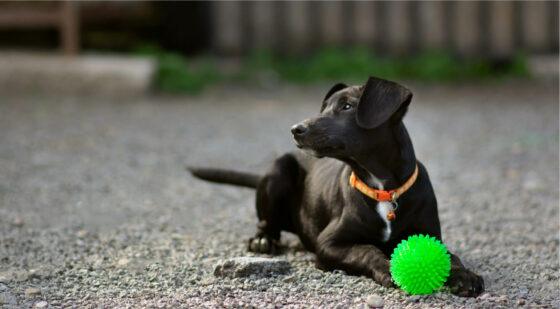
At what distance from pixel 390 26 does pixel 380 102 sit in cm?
725

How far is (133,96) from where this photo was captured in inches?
350

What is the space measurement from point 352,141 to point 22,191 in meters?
2.83

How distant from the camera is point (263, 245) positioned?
3990 mm

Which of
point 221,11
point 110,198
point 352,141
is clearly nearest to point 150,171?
point 110,198

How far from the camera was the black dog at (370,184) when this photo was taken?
332 centimetres

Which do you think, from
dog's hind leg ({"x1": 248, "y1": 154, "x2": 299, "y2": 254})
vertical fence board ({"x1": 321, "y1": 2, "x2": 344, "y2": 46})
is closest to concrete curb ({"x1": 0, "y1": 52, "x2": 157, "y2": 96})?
vertical fence board ({"x1": 321, "y1": 2, "x2": 344, "y2": 46})

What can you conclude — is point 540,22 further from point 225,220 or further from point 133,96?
point 225,220

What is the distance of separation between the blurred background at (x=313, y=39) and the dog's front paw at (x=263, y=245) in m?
5.40

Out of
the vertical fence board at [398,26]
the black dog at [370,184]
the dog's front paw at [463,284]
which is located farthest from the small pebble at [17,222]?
the vertical fence board at [398,26]

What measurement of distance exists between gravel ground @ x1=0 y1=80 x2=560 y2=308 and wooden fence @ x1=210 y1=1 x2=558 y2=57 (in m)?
0.86

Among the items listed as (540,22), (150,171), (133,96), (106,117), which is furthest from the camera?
(540,22)

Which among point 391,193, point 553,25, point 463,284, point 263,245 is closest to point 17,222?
point 263,245

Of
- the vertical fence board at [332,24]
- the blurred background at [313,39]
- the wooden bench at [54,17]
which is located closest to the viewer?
the wooden bench at [54,17]

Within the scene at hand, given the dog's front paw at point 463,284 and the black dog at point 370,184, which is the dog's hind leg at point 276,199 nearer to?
the black dog at point 370,184
